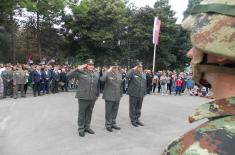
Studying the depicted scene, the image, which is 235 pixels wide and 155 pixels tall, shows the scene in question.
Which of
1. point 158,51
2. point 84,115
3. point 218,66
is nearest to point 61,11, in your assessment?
point 158,51

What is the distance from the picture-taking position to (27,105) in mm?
16062

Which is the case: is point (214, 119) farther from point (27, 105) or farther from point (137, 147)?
point (27, 105)

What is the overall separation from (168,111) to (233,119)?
1458 centimetres

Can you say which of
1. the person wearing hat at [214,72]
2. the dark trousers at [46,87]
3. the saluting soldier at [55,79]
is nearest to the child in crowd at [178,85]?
the saluting soldier at [55,79]

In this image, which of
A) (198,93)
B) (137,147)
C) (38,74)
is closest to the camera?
(137,147)

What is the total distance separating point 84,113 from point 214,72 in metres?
9.00

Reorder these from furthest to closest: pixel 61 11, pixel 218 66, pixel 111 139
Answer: pixel 61 11, pixel 111 139, pixel 218 66

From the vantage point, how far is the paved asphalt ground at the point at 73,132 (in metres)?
8.62

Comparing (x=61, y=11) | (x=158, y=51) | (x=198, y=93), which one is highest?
(x=61, y=11)

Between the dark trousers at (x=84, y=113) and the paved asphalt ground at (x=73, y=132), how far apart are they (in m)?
0.27

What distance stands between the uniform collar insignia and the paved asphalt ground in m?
6.98

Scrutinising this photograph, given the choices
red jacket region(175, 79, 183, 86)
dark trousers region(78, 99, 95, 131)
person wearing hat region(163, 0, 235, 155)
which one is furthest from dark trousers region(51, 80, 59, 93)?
person wearing hat region(163, 0, 235, 155)

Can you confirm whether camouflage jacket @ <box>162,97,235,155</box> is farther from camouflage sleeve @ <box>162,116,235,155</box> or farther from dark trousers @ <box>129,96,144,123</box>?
dark trousers @ <box>129,96,144,123</box>

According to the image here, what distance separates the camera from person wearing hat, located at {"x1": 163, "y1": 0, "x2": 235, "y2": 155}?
125 cm
